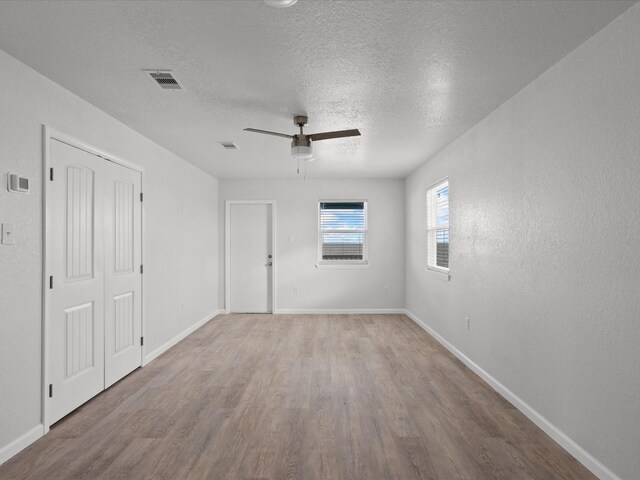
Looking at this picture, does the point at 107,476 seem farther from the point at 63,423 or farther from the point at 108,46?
the point at 108,46

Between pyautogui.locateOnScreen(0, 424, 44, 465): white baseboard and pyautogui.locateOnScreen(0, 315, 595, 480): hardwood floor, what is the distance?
0.05 m

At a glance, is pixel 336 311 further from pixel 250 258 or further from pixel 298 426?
pixel 298 426

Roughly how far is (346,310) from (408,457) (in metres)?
4.77

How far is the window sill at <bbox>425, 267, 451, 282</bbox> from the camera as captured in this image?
4.82 m

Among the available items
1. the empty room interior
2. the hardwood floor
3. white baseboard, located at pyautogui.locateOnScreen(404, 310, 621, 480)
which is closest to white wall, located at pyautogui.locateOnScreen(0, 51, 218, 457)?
the empty room interior

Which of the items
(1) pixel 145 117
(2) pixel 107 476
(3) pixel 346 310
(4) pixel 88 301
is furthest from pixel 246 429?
(3) pixel 346 310

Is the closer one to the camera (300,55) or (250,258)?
(300,55)

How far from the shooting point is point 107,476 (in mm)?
2191

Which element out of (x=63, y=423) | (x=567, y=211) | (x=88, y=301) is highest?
(x=567, y=211)

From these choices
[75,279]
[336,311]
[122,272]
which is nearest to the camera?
[75,279]

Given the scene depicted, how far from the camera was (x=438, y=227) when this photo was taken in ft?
17.5

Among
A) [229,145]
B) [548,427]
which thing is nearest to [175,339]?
[229,145]

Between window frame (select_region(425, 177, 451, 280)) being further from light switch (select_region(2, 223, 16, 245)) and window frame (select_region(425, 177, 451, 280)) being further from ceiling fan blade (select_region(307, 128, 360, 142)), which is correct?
light switch (select_region(2, 223, 16, 245))

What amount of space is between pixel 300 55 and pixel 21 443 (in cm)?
304
